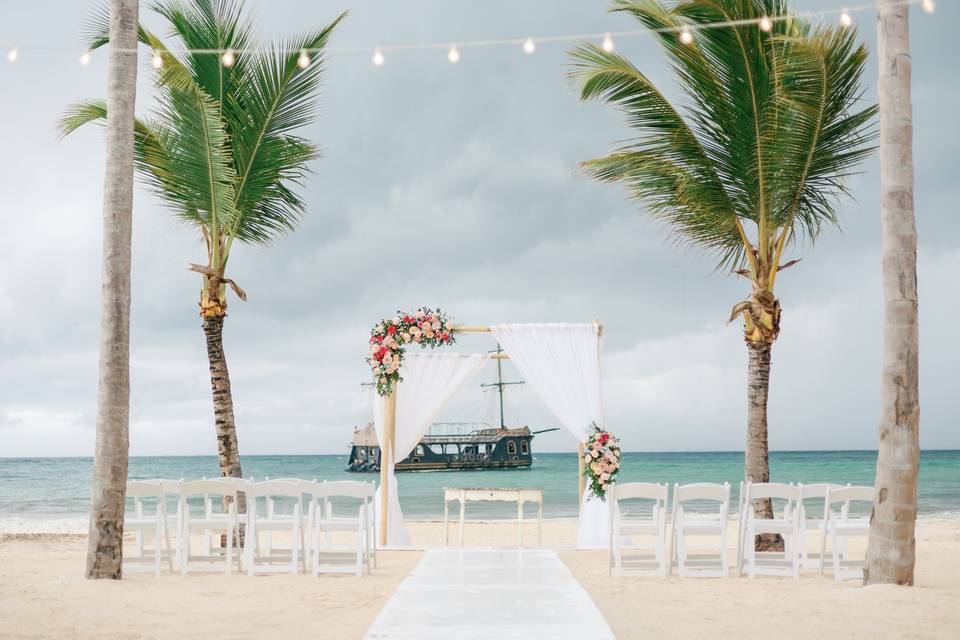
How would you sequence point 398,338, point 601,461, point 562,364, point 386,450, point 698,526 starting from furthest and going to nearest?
1. point 386,450
2. point 562,364
3. point 398,338
4. point 601,461
5. point 698,526

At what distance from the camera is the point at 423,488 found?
117 ft

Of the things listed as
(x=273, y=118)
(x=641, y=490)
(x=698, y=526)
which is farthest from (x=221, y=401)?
(x=698, y=526)

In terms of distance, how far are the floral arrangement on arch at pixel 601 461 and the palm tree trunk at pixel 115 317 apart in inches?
206

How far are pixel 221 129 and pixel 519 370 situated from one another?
4487mm

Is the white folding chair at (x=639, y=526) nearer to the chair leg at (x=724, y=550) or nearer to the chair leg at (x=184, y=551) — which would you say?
the chair leg at (x=724, y=550)

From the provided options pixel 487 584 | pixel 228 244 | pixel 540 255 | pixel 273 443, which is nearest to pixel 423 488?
pixel 273 443

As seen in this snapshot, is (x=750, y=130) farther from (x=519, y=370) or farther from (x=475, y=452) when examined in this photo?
(x=475, y=452)

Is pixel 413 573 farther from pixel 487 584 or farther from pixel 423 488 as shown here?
pixel 423 488

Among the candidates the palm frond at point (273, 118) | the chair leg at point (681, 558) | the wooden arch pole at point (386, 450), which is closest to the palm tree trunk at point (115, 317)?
the palm frond at point (273, 118)

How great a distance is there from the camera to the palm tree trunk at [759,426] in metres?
9.47

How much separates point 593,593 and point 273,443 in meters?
30.9

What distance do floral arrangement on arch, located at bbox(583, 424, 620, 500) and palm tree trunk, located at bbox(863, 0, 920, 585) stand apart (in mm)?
3898

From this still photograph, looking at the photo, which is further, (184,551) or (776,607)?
(184,551)

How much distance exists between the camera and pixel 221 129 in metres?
9.66
